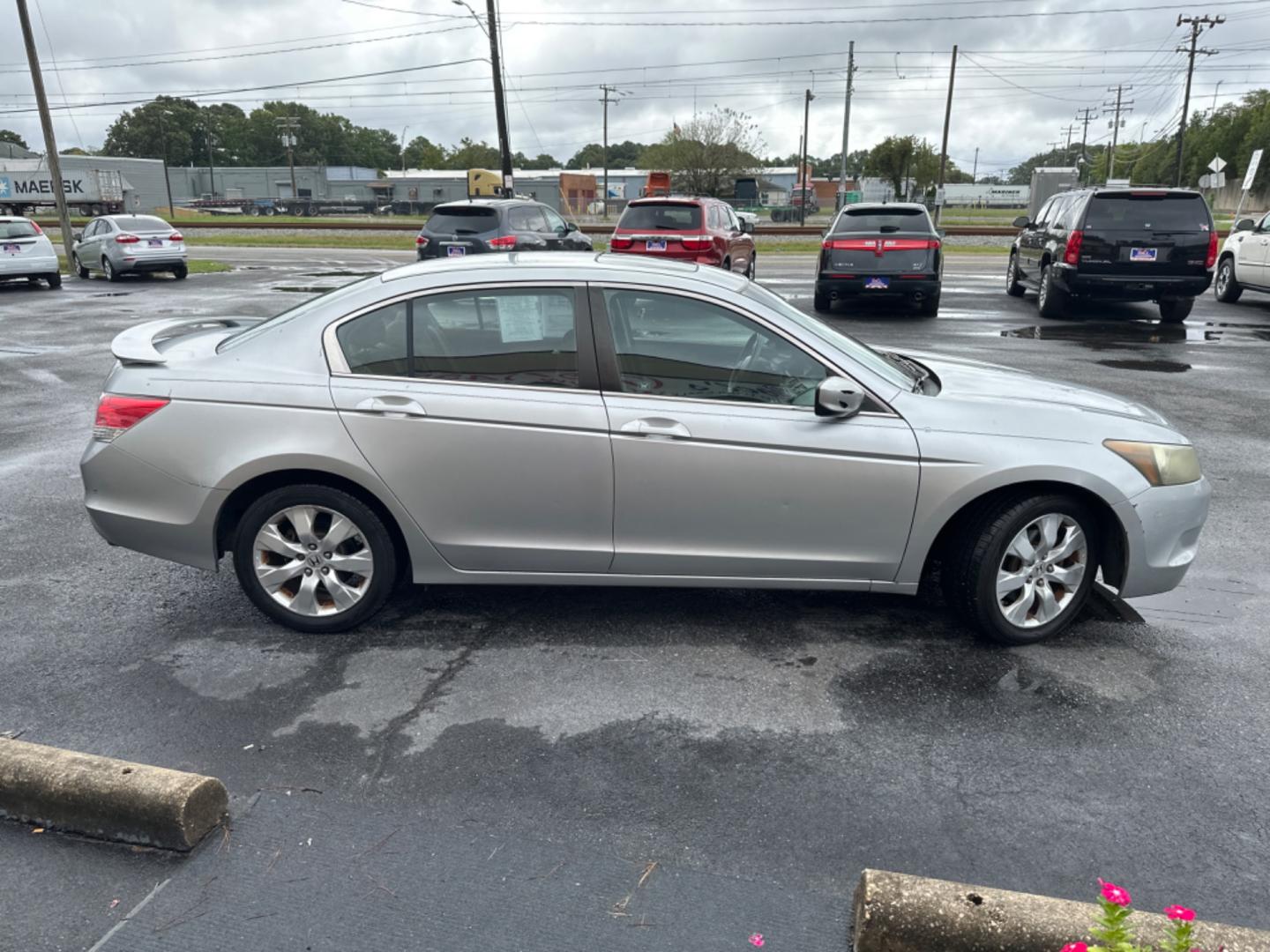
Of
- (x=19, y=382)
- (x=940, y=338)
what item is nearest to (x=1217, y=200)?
→ (x=940, y=338)

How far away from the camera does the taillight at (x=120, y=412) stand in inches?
165

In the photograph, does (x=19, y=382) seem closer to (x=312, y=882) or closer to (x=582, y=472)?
(x=582, y=472)

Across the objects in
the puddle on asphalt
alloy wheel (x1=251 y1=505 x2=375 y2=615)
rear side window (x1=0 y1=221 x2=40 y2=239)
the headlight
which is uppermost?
rear side window (x1=0 y1=221 x2=40 y2=239)

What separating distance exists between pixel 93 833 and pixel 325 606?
4.69 ft

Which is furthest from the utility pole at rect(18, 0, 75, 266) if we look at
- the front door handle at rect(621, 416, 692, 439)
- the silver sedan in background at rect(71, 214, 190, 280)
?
the front door handle at rect(621, 416, 692, 439)

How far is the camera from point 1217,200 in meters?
83.9

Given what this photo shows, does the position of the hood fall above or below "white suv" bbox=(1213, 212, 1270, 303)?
above

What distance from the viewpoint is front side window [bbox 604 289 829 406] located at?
4.08 metres

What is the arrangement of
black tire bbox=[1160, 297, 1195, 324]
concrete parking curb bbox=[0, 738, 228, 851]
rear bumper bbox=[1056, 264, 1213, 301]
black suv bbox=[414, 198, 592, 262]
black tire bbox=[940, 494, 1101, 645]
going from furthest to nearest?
black suv bbox=[414, 198, 592, 262] → black tire bbox=[1160, 297, 1195, 324] → rear bumper bbox=[1056, 264, 1213, 301] → black tire bbox=[940, 494, 1101, 645] → concrete parking curb bbox=[0, 738, 228, 851]

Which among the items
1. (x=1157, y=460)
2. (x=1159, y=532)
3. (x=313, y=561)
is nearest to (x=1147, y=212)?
(x=1157, y=460)

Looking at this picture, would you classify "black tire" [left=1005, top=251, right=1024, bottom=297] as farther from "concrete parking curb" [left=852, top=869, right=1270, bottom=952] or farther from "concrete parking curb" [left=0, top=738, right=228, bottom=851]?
"concrete parking curb" [left=0, top=738, right=228, bottom=851]

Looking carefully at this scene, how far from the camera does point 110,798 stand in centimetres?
290

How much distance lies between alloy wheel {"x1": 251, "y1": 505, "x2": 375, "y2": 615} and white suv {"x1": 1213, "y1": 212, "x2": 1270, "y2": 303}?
54.2 feet

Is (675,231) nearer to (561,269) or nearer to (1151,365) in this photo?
(1151,365)
